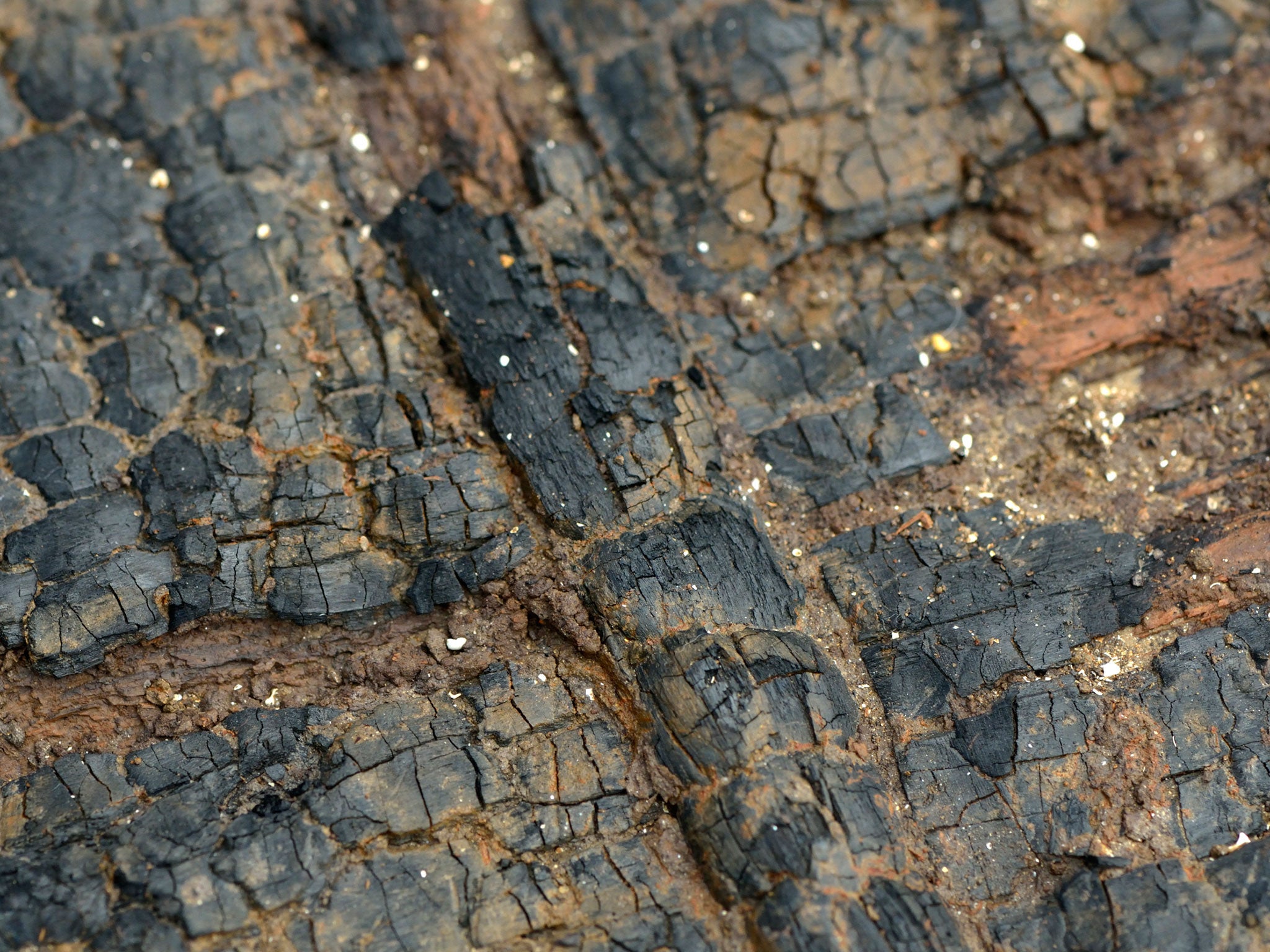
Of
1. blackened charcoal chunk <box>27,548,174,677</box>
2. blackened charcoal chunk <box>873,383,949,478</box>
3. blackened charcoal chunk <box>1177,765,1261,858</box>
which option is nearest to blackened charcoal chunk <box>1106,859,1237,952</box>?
blackened charcoal chunk <box>1177,765,1261,858</box>

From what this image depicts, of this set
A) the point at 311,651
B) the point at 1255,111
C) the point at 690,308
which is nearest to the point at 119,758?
the point at 311,651

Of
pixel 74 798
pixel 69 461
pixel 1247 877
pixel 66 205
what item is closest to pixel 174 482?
pixel 69 461

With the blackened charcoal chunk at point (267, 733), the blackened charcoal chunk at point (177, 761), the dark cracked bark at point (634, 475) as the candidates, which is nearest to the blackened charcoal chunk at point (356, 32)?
the dark cracked bark at point (634, 475)

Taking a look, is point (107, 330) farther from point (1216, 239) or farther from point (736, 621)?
point (1216, 239)

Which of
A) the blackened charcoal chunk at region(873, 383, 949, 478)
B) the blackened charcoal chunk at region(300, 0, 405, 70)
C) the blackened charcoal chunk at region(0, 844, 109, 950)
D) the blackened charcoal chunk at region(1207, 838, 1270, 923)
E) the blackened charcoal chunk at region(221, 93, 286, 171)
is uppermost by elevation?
the blackened charcoal chunk at region(300, 0, 405, 70)

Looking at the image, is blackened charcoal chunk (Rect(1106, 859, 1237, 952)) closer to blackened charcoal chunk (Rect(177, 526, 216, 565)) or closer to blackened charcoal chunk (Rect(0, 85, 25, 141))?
blackened charcoal chunk (Rect(177, 526, 216, 565))

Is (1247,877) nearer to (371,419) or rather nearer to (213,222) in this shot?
(371,419)
